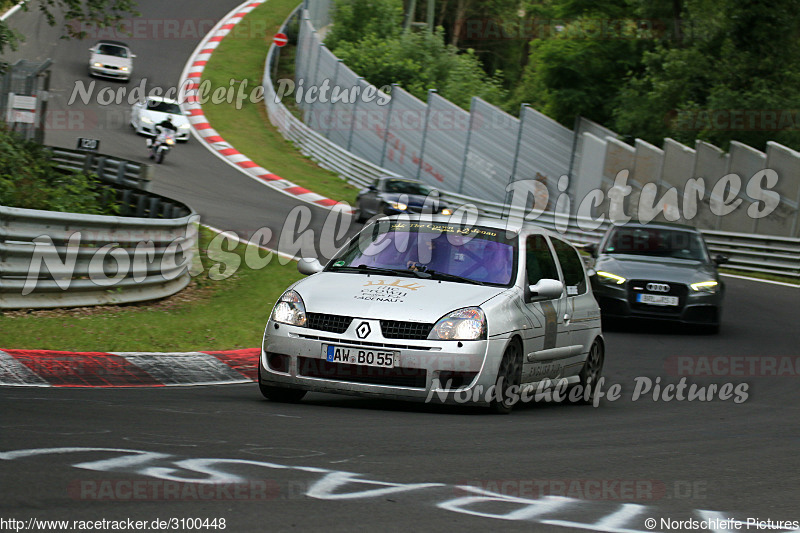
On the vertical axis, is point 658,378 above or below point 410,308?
below

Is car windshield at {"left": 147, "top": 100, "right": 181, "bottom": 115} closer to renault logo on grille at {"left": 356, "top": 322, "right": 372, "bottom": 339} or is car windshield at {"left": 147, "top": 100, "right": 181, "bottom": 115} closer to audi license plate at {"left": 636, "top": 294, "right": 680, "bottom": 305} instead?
audi license plate at {"left": 636, "top": 294, "right": 680, "bottom": 305}

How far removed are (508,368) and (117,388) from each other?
3.01 meters

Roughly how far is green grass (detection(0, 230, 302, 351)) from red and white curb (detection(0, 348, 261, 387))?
0.46 meters

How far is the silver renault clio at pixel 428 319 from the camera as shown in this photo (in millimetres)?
7824

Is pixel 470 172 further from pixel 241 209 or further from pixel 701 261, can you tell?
pixel 701 261

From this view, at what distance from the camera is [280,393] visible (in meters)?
8.37

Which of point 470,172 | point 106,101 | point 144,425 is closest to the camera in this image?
point 144,425

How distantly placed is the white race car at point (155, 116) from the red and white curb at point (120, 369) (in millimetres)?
27274

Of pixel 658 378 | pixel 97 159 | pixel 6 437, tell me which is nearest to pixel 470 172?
pixel 97 159

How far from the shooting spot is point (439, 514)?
479cm

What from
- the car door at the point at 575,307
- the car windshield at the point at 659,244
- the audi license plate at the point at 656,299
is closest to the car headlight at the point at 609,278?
the audi license plate at the point at 656,299

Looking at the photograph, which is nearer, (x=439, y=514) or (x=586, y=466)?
(x=439, y=514)

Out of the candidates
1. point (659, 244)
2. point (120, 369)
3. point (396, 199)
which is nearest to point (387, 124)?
point (396, 199)

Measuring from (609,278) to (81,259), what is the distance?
7316mm
